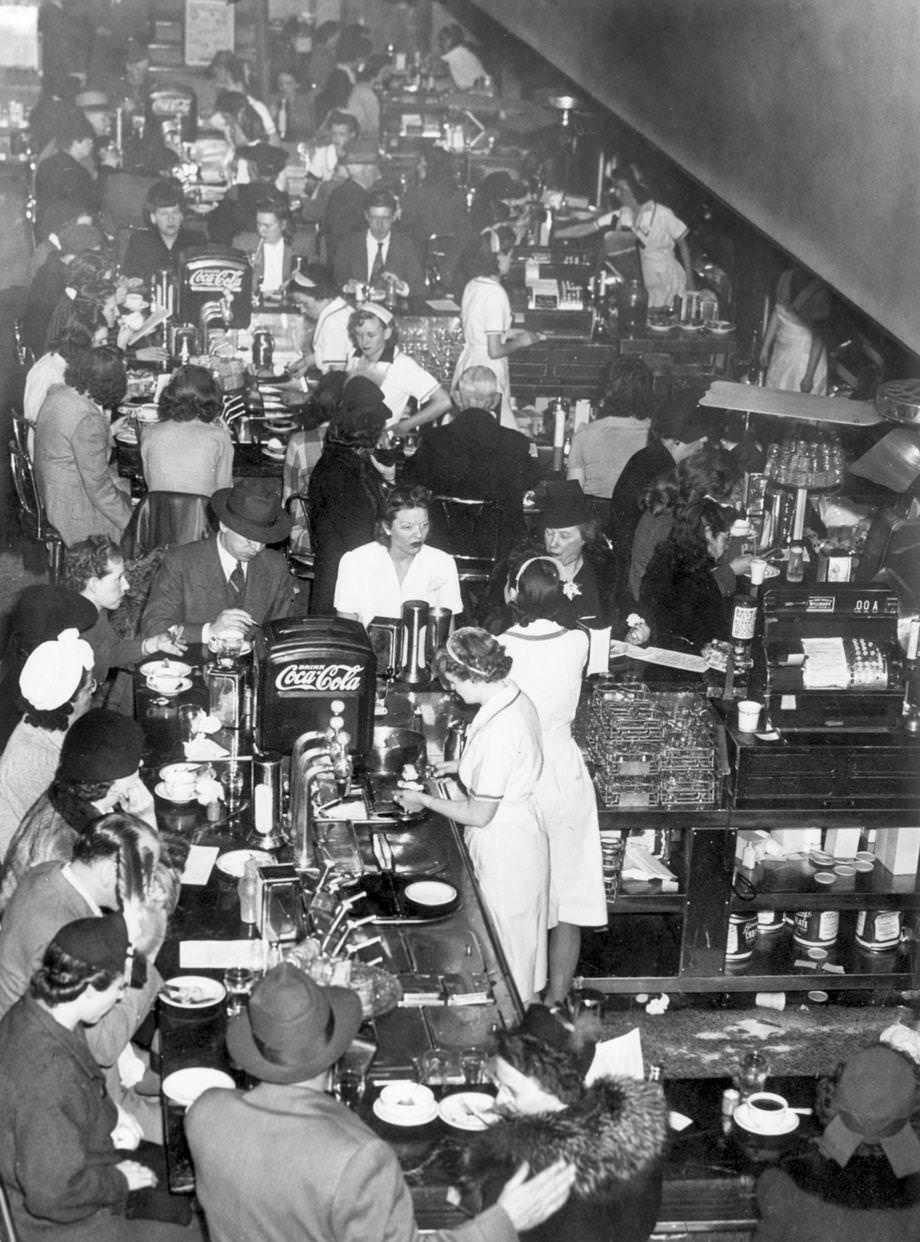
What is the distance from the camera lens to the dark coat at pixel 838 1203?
3332 millimetres

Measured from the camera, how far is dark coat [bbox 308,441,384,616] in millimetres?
6641

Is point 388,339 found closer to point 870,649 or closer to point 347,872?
point 870,649

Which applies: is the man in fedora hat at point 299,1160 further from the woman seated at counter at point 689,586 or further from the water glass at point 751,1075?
the woman seated at counter at point 689,586

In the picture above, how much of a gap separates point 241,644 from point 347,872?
4.58 feet

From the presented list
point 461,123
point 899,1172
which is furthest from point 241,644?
point 461,123

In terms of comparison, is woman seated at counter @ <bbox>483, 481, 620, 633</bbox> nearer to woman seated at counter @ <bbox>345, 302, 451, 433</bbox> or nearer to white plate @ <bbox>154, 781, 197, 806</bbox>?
white plate @ <bbox>154, 781, 197, 806</bbox>

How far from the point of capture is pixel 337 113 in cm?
1358

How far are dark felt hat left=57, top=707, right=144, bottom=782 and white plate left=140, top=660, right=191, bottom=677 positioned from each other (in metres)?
1.52

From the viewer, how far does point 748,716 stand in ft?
→ 18.2

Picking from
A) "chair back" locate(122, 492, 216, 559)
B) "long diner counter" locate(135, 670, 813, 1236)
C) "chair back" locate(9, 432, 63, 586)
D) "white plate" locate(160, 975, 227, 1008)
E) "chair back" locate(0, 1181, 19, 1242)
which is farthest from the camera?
"chair back" locate(9, 432, 63, 586)

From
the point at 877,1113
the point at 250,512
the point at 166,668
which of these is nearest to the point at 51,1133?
the point at 877,1113

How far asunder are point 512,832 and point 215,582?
1.68m

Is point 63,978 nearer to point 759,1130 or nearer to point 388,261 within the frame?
point 759,1130

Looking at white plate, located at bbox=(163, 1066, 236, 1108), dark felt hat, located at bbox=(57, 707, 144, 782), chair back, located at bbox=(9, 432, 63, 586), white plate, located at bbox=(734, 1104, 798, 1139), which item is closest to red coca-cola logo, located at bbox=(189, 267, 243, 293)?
chair back, located at bbox=(9, 432, 63, 586)
